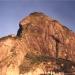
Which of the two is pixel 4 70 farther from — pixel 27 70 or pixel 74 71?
pixel 74 71

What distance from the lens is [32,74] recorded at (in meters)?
196

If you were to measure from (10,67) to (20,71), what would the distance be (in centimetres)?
597

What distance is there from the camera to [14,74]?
643ft

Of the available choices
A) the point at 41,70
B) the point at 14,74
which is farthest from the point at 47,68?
the point at 14,74

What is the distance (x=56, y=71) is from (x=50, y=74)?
5.50 m

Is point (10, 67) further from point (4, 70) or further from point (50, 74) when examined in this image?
point (50, 74)

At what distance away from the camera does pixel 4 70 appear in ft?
650

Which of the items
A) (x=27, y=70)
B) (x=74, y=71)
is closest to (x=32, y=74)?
(x=27, y=70)

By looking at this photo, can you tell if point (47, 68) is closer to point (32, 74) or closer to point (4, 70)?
point (32, 74)

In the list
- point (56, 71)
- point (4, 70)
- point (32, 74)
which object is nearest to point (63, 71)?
point (56, 71)

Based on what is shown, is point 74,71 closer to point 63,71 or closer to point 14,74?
point 63,71

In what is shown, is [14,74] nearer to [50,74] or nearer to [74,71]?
[50,74]

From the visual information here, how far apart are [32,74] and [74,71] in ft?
73.1

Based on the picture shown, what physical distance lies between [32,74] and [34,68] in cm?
460
